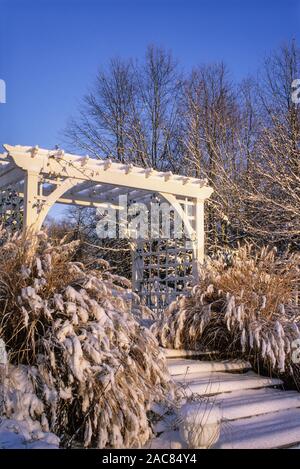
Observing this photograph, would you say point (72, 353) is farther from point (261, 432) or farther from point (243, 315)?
point (243, 315)

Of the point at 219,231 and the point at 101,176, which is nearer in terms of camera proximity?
the point at 101,176

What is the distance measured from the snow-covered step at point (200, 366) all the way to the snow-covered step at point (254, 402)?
0.36m

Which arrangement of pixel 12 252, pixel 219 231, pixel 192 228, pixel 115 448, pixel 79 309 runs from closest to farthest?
pixel 115 448 → pixel 79 309 → pixel 12 252 → pixel 192 228 → pixel 219 231

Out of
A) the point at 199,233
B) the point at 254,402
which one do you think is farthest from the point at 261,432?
the point at 199,233

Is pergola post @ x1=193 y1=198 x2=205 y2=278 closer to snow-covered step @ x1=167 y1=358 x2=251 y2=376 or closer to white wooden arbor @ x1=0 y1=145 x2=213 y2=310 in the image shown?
white wooden arbor @ x1=0 y1=145 x2=213 y2=310

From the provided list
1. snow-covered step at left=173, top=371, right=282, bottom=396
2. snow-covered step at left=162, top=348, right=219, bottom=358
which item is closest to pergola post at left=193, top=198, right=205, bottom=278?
snow-covered step at left=162, top=348, right=219, bottom=358

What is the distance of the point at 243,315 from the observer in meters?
4.27

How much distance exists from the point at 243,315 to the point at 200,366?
61cm

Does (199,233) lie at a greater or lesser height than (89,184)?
lesser

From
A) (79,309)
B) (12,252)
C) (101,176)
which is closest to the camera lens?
(79,309)

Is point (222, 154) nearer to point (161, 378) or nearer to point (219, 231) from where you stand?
point (219, 231)

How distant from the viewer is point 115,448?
8.12 feet

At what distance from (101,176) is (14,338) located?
3.72 m

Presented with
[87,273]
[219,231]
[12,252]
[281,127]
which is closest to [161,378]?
[87,273]
